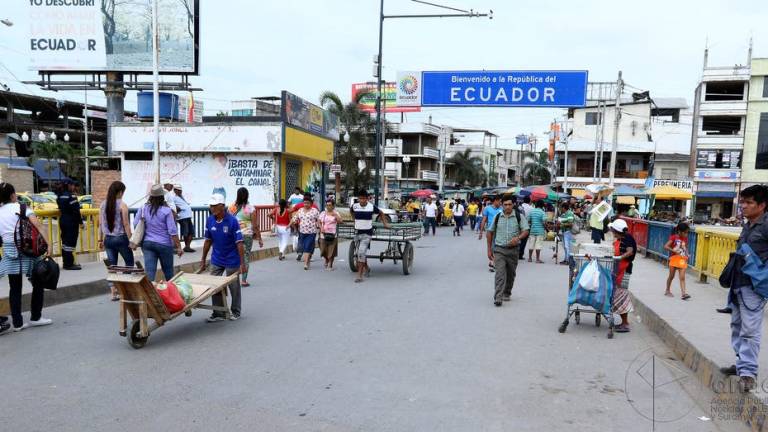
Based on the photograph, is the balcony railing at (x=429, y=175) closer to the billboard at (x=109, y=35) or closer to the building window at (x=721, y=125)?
the building window at (x=721, y=125)

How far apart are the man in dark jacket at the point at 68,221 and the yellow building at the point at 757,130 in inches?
1921

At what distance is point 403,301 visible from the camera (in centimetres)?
925

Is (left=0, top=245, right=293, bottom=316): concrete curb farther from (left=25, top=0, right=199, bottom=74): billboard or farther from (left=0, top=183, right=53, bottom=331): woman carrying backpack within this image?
(left=25, top=0, right=199, bottom=74): billboard

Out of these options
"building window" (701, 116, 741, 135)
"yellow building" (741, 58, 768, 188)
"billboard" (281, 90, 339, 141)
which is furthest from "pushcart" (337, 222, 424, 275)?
"building window" (701, 116, 741, 135)

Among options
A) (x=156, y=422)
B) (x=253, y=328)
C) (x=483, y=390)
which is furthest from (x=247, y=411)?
(x=253, y=328)

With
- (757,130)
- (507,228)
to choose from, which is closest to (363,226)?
(507,228)

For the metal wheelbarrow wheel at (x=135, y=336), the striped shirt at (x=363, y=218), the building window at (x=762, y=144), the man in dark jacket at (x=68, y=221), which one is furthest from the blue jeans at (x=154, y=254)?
the building window at (x=762, y=144)

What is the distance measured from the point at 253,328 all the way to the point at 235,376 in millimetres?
2006

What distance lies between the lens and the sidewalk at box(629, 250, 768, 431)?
468 cm

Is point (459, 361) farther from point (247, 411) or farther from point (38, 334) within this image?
point (38, 334)

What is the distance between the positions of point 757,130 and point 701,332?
47.6m

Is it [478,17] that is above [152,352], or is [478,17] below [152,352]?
above

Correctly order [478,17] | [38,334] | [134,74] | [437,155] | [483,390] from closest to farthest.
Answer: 1. [483,390]
2. [38,334]
3. [478,17]
4. [134,74]
5. [437,155]

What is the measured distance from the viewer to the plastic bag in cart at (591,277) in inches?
285
